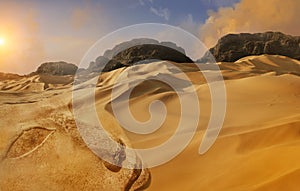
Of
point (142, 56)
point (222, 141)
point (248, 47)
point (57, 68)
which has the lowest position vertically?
point (57, 68)

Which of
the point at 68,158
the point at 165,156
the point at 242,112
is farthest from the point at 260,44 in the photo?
the point at 68,158

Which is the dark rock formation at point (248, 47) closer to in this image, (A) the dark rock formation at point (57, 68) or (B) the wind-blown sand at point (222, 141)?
(A) the dark rock formation at point (57, 68)

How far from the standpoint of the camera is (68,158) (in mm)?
2562

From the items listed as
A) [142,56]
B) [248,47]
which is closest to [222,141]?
[142,56]

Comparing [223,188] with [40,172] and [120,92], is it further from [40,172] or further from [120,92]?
[120,92]

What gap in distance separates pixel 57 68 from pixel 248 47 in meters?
17.2

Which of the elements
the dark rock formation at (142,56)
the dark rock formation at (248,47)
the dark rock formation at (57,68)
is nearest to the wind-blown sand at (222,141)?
the dark rock formation at (142,56)

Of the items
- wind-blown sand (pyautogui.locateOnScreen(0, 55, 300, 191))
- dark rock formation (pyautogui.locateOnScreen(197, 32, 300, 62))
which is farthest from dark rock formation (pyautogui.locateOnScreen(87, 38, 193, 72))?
wind-blown sand (pyautogui.locateOnScreen(0, 55, 300, 191))

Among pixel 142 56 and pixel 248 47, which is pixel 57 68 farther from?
pixel 248 47

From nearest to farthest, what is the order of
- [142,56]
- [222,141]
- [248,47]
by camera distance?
[222,141] < [142,56] < [248,47]

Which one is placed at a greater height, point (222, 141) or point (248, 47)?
point (248, 47)

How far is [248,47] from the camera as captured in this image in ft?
106

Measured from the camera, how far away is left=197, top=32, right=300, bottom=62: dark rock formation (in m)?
31.6

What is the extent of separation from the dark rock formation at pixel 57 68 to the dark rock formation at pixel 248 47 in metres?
12.4
